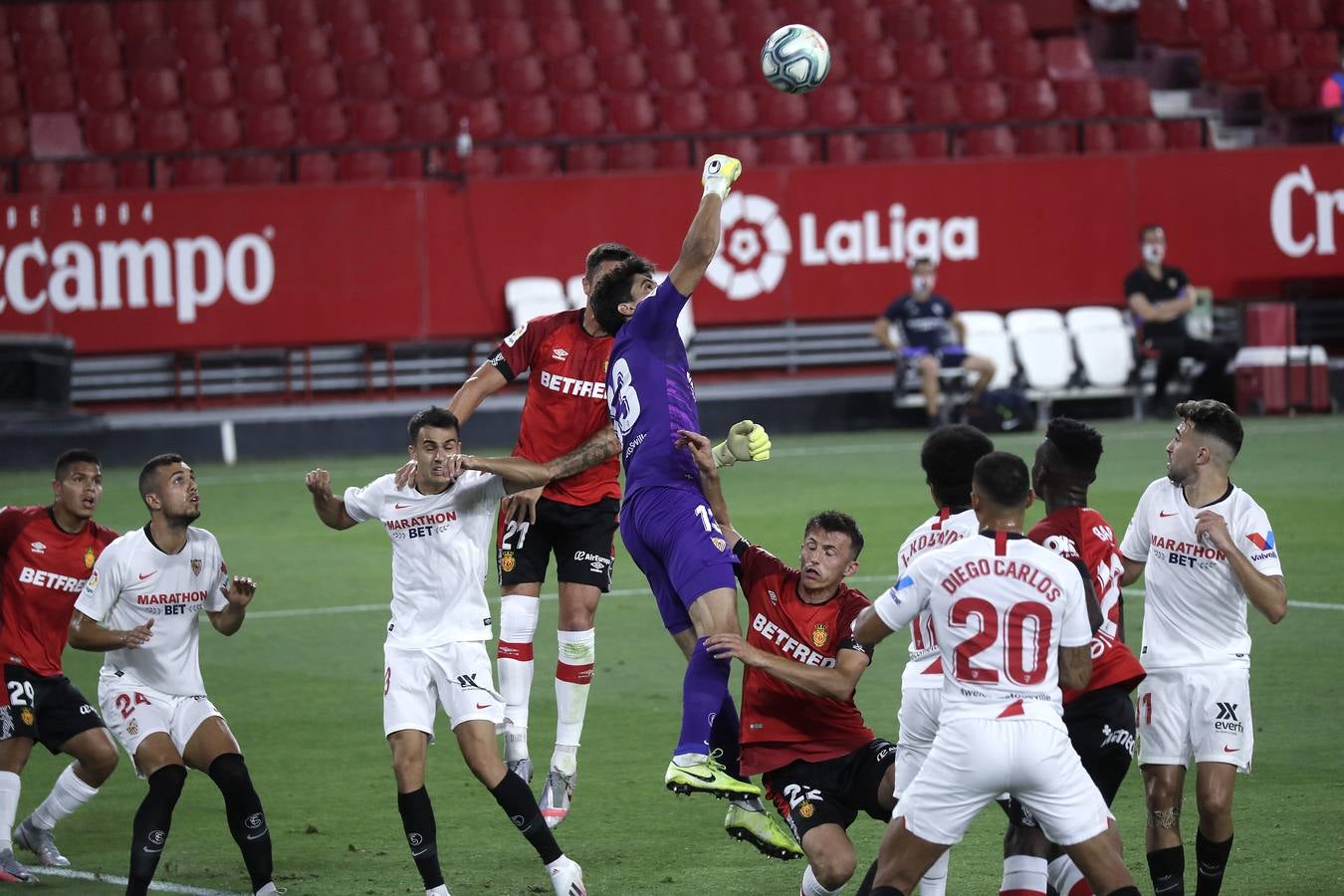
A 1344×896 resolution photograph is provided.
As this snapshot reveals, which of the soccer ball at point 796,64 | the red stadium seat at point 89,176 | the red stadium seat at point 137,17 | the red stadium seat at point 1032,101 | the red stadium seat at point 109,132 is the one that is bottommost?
the soccer ball at point 796,64

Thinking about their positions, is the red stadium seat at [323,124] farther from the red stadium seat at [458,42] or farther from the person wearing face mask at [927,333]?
the person wearing face mask at [927,333]

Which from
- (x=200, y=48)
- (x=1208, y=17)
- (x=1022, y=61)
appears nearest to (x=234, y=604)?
(x=200, y=48)

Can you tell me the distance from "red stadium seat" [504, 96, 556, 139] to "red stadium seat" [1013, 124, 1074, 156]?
6227mm

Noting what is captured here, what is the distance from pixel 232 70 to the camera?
24281 millimetres

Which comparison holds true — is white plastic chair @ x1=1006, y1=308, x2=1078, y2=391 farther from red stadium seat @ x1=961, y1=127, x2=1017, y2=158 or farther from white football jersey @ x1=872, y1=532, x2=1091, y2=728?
white football jersey @ x1=872, y1=532, x2=1091, y2=728

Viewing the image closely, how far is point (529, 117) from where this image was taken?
23.8 meters

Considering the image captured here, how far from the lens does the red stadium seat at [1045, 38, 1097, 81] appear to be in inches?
1069

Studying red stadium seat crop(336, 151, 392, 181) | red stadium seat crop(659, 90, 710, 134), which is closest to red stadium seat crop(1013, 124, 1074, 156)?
red stadium seat crop(659, 90, 710, 134)

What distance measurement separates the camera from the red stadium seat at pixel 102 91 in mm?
23516

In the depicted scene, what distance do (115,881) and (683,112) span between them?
17.7m

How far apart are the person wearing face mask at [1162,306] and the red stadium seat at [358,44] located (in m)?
10.1

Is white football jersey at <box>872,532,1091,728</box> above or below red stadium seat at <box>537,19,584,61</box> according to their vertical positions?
below

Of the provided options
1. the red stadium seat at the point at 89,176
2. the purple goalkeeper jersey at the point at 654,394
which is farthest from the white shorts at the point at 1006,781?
the red stadium seat at the point at 89,176

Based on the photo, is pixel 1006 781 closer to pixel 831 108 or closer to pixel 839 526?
pixel 839 526
